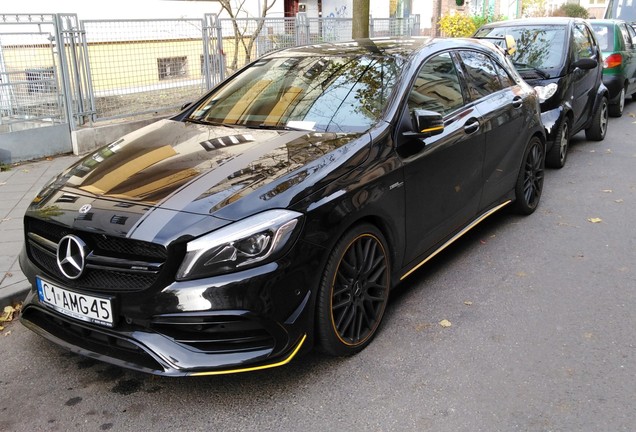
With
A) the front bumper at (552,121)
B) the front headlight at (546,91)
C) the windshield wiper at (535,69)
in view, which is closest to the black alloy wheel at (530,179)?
the front bumper at (552,121)

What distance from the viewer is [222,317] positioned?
9.03 ft

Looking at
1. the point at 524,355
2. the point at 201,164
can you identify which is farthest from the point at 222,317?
the point at 524,355

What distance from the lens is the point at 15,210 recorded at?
5.81m

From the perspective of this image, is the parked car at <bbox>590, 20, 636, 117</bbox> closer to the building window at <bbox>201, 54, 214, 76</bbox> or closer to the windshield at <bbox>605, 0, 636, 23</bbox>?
the building window at <bbox>201, 54, 214, 76</bbox>

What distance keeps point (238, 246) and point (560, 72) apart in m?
6.01

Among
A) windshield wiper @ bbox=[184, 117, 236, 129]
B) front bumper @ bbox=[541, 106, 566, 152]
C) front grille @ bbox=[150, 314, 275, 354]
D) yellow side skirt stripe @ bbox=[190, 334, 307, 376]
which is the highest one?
windshield wiper @ bbox=[184, 117, 236, 129]

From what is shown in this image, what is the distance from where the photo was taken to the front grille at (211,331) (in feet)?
9.03

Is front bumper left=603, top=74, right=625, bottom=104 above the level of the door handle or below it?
below

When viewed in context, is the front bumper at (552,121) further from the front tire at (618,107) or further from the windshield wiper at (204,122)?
the front tire at (618,107)

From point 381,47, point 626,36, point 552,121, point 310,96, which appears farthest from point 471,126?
point 626,36

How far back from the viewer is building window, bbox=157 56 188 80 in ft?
29.8

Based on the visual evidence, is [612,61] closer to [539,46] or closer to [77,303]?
[539,46]

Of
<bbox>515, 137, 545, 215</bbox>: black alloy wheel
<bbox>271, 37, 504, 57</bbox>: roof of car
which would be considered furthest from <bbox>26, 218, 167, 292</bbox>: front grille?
<bbox>515, 137, 545, 215</bbox>: black alloy wheel

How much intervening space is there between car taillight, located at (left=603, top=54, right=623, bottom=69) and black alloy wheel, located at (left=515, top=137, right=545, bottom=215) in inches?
226
